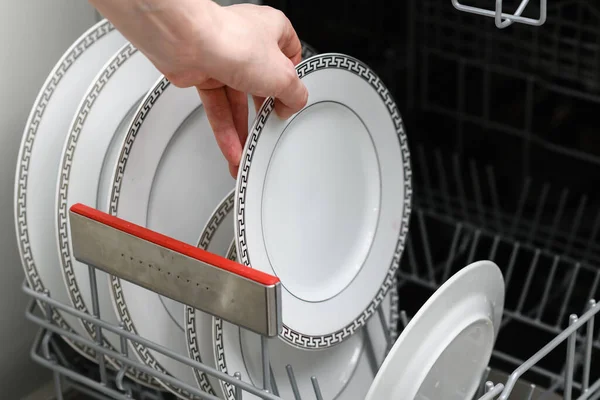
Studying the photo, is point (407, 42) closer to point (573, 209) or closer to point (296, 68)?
point (573, 209)

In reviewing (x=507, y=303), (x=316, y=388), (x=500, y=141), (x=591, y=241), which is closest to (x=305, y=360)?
(x=316, y=388)

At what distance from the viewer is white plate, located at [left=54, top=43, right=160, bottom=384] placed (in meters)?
0.90

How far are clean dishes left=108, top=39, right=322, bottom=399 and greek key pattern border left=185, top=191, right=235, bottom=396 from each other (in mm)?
39

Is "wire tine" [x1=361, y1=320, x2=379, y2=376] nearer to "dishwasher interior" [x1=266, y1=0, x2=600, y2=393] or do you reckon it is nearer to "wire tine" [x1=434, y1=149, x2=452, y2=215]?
"dishwasher interior" [x1=266, y1=0, x2=600, y2=393]

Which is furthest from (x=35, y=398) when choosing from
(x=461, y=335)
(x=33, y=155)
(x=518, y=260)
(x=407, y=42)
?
(x=407, y=42)

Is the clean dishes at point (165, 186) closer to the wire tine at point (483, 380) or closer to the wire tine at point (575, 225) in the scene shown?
the wire tine at point (483, 380)

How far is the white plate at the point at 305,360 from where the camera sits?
2.77 ft

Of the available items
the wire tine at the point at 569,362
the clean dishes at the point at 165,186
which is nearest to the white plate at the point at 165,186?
the clean dishes at the point at 165,186

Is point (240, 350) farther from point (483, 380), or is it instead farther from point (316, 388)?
point (483, 380)

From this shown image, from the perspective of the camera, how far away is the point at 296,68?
2.62 feet

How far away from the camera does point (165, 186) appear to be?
915 millimetres

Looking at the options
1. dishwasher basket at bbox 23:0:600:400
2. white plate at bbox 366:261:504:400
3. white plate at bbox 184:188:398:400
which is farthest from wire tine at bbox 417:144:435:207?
white plate at bbox 366:261:504:400

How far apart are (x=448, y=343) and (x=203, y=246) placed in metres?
0.24

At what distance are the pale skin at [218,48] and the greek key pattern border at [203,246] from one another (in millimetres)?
61
